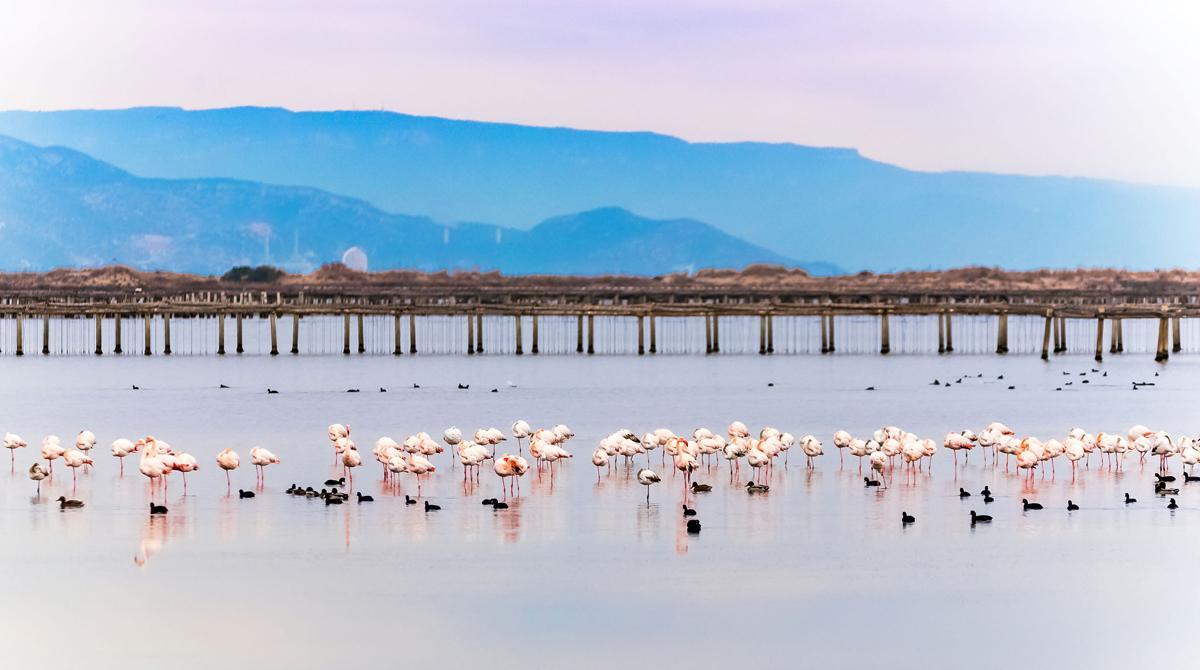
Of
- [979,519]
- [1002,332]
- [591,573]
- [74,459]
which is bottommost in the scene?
[591,573]

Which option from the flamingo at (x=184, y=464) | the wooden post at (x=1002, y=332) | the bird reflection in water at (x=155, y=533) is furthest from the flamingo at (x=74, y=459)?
the wooden post at (x=1002, y=332)

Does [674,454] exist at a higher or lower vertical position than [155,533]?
higher

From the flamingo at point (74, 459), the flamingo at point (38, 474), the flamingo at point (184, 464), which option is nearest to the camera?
the flamingo at point (184, 464)

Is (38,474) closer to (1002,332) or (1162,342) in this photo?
(1162,342)

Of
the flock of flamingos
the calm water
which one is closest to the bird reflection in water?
the calm water

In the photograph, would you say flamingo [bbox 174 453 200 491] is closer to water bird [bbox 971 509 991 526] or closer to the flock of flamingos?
the flock of flamingos

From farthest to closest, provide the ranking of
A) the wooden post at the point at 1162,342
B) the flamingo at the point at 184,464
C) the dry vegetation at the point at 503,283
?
the dry vegetation at the point at 503,283 < the wooden post at the point at 1162,342 < the flamingo at the point at 184,464

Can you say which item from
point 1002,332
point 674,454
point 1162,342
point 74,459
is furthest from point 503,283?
point 674,454

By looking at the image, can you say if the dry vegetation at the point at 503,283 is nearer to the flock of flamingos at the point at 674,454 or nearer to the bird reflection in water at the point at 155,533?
the flock of flamingos at the point at 674,454

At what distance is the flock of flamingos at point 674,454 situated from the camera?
962 inches

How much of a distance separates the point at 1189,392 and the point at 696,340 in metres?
65.7

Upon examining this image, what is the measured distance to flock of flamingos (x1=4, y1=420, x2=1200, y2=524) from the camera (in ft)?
80.2

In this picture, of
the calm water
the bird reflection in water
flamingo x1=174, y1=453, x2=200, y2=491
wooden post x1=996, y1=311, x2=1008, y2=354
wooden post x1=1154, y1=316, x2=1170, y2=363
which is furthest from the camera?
wooden post x1=996, y1=311, x2=1008, y2=354

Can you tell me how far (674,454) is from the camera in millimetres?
25297
